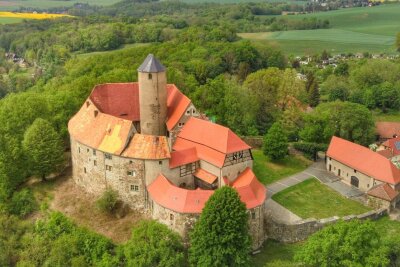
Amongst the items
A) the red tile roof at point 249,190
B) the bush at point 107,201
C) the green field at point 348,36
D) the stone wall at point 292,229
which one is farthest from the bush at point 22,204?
the green field at point 348,36

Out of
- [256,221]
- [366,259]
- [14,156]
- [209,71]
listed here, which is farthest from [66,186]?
[209,71]

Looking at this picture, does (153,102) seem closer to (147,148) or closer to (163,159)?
(147,148)

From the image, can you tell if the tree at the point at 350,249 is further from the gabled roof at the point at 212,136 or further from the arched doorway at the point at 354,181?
the arched doorway at the point at 354,181

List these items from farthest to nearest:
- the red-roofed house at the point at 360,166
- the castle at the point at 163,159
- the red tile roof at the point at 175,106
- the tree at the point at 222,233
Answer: the red-roofed house at the point at 360,166 → the red tile roof at the point at 175,106 → the castle at the point at 163,159 → the tree at the point at 222,233

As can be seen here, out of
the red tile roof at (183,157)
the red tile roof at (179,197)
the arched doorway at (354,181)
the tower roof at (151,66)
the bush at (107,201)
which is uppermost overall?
the tower roof at (151,66)

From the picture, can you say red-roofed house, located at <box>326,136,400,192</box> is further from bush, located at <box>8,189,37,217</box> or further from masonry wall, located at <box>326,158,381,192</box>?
bush, located at <box>8,189,37,217</box>

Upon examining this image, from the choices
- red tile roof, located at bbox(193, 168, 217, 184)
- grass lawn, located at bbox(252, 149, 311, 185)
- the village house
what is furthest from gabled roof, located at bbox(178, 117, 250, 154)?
the village house

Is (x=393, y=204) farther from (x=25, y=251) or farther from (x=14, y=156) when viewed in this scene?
(x=14, y=156)
